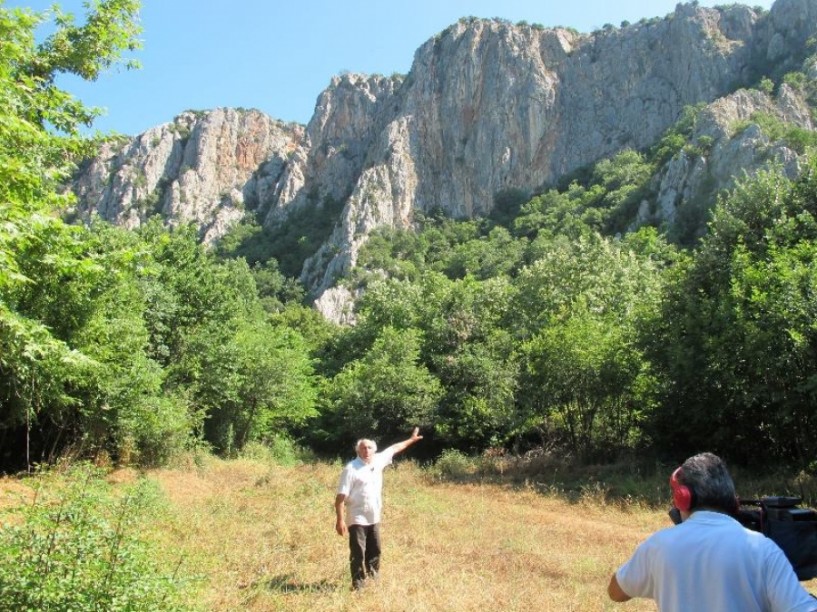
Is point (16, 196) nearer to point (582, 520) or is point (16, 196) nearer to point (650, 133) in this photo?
point (582, 520)

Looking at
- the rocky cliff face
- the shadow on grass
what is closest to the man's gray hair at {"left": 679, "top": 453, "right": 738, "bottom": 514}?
A: the shadow on grass

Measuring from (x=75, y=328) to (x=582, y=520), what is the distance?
37.6 feet

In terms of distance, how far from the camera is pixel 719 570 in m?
2.28

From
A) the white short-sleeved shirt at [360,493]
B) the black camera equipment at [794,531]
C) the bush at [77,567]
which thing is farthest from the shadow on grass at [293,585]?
the black camera equipment at [794,531]

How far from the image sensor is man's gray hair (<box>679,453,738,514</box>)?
8.18 ft

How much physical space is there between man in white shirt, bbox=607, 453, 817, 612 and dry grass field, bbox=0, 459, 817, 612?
343 centimetres

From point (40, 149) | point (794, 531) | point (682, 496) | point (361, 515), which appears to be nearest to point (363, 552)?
point (361, 515)

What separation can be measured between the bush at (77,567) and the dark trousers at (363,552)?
2.18 metres

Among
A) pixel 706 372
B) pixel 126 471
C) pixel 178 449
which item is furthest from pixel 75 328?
pixel 706 372

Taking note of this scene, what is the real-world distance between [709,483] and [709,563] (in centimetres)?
35

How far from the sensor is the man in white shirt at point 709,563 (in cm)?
221

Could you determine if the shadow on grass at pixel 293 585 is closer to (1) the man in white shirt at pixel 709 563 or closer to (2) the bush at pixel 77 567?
(2) the bush at pixel 77 567

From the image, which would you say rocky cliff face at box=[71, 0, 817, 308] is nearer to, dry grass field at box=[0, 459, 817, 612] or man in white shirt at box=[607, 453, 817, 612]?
dry grass field at box=[0, 459, 817, 612]

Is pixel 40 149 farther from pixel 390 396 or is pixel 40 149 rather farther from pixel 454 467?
pixel 390 396
